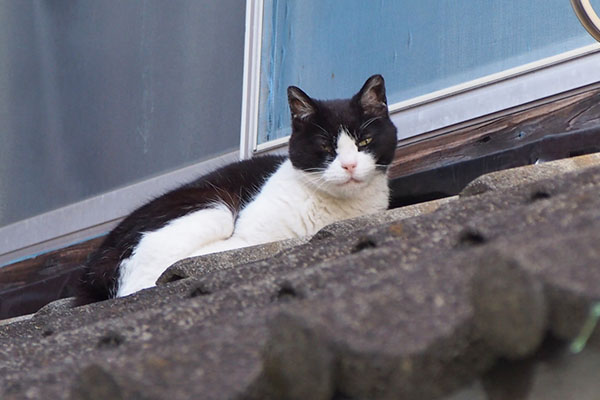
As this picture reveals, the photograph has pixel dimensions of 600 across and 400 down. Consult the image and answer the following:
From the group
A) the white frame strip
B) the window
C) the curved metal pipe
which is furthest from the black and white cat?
the curved metal pipe

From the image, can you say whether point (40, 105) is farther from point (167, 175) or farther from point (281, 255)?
point (281, 255)

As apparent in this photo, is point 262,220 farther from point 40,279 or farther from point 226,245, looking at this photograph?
point 40,279

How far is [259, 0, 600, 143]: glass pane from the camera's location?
2689mm

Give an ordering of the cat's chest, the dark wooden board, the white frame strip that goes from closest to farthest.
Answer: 1. the cat's chest
2. the white frame strip
3. the dark wooden board

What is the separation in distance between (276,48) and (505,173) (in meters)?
1.99

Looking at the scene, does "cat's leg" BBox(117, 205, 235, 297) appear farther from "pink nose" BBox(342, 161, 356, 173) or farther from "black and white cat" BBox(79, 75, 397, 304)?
"pink nose" BBox(342, 161, 356, 173)

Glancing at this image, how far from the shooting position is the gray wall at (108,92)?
3.80 meters

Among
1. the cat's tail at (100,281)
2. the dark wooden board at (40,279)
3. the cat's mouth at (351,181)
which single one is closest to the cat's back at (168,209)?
the cat's tail at (100,281)

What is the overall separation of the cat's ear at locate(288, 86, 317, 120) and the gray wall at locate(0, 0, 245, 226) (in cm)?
81

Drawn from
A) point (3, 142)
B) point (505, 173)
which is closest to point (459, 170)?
point (505, 173)

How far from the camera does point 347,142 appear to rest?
2.75 m

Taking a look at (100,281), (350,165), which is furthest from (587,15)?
(100,281)

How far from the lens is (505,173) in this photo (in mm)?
1709

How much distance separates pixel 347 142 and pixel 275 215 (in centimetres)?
36
